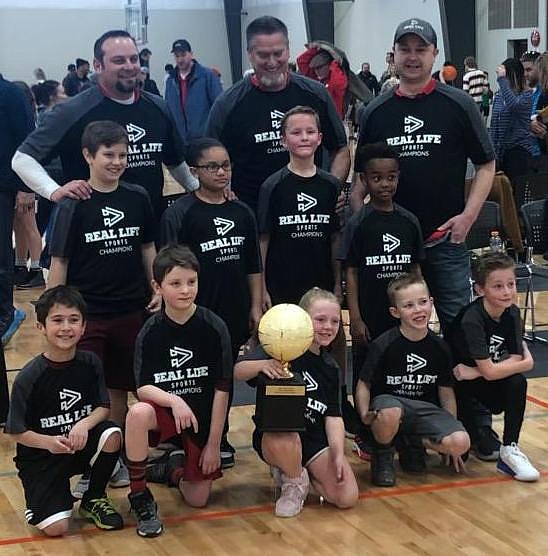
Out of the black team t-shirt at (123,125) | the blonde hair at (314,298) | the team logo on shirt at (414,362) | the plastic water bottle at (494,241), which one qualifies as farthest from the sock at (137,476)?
the plastic water bottle at (494,241)

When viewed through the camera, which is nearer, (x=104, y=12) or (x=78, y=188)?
(x=78, y=188)

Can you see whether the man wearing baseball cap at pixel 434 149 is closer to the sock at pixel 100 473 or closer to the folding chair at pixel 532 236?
the sock at pixel 100 473

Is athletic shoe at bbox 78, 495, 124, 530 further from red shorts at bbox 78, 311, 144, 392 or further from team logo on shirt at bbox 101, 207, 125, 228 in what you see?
team logo on shirt at bbox 101, 207, 125, 228

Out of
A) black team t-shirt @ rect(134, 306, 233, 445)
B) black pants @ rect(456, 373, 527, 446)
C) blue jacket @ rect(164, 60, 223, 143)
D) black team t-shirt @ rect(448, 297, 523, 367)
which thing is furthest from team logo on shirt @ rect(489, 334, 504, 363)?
blue jacket @ rect(164, 60, 223, 143)

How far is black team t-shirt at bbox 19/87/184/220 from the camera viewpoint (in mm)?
4531

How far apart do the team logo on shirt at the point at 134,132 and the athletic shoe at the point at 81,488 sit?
1473 millimetres

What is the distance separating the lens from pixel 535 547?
11.9 ft

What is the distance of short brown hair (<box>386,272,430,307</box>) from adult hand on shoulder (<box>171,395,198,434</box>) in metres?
1.03

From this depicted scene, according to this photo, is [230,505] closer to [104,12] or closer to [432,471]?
[432,471]

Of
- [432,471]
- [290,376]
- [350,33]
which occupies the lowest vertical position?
[432,471]

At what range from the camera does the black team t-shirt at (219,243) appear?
175 inches

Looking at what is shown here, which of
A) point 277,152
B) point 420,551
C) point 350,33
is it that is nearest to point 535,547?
point 420,551

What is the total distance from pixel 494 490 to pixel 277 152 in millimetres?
1781

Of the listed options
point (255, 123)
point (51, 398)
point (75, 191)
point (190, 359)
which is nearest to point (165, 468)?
point (190, 359)
